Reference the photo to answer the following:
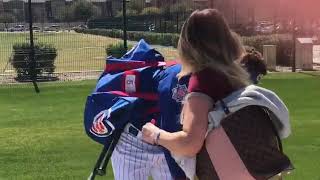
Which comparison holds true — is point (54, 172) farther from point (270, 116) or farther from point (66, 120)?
point (270, 116)

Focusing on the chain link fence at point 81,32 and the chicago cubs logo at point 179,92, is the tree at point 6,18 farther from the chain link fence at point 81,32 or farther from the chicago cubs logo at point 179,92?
the chicago cubs logo at point 179,92

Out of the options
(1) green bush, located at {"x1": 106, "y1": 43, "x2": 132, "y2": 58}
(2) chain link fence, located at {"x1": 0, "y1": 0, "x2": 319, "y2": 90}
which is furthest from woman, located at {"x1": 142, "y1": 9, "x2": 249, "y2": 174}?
(1) green bush, located at {"x1": 106, "y1": 43, "x2": 132, "y2": 58}

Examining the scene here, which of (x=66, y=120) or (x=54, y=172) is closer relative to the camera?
(x=54, y=172)

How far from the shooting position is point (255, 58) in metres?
2.98

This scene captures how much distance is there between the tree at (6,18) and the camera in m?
29.4

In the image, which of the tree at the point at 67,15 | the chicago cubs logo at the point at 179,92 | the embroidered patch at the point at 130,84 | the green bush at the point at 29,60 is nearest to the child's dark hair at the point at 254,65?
the chicago cubs logo at the point at 179,92

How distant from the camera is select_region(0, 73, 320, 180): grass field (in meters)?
6.81

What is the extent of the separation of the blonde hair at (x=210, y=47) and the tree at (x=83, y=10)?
29.6 metres

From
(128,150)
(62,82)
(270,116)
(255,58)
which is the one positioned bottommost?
(62,82)

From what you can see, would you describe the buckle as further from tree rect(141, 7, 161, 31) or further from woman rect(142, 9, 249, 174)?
tree rect(141, 7, 161, 31)

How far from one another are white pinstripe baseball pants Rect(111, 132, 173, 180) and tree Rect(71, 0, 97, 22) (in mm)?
28905

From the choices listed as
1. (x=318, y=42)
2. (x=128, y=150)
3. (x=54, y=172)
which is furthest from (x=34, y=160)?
(x=318, y=42)

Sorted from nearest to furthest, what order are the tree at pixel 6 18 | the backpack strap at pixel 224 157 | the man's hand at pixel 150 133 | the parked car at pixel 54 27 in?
the backpack strap at pixel 224 157
the man's hand at pixel 150 133
the parked car at pixel 54 27
the tree at pixel 6 18

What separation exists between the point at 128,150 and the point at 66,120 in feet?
23.2
